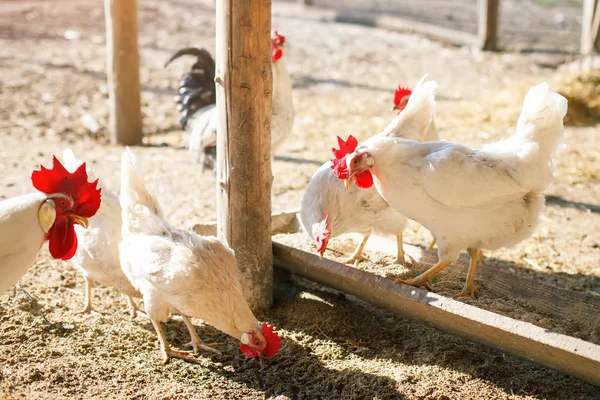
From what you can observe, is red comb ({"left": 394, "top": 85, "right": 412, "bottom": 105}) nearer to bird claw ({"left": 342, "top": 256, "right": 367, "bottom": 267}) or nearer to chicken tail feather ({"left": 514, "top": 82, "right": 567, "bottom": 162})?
bird claw ({"left": 342, "top": 256, "right": 367, "bottom": 267})

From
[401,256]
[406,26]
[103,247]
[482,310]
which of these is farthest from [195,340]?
[406,26]

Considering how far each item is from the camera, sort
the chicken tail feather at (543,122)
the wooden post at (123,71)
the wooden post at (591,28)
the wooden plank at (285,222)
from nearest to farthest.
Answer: the chicken tail feather at (543,122)
the wooden plank at (285,222)
the wooden post at (123,71)
the wooden post at (591,28)

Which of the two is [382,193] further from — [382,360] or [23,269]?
[23,269]

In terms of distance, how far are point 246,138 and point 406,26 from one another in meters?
10.4

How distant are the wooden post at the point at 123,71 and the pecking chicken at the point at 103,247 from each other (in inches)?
128

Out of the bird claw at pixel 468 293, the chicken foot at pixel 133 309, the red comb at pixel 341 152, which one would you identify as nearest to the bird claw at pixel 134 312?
the chicken foot at pixel 133 309

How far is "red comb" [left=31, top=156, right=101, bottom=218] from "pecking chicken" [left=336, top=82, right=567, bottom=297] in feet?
4.59

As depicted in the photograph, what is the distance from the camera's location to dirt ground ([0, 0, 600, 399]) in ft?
10.5

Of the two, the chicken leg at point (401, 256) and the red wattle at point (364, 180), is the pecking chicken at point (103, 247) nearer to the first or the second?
the red wattle at point (364, 180)

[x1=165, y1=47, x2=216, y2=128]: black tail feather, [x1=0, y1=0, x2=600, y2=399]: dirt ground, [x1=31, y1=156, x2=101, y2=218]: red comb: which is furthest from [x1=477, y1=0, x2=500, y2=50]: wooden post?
[x1=31, y1=156, x2=101, y2=218]: red comb

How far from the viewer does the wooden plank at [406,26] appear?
12133 mm

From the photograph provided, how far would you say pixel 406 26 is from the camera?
13.1 m

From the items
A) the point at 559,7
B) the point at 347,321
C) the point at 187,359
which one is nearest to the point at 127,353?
the point at 187,359

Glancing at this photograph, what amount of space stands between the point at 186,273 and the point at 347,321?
1154 mm
